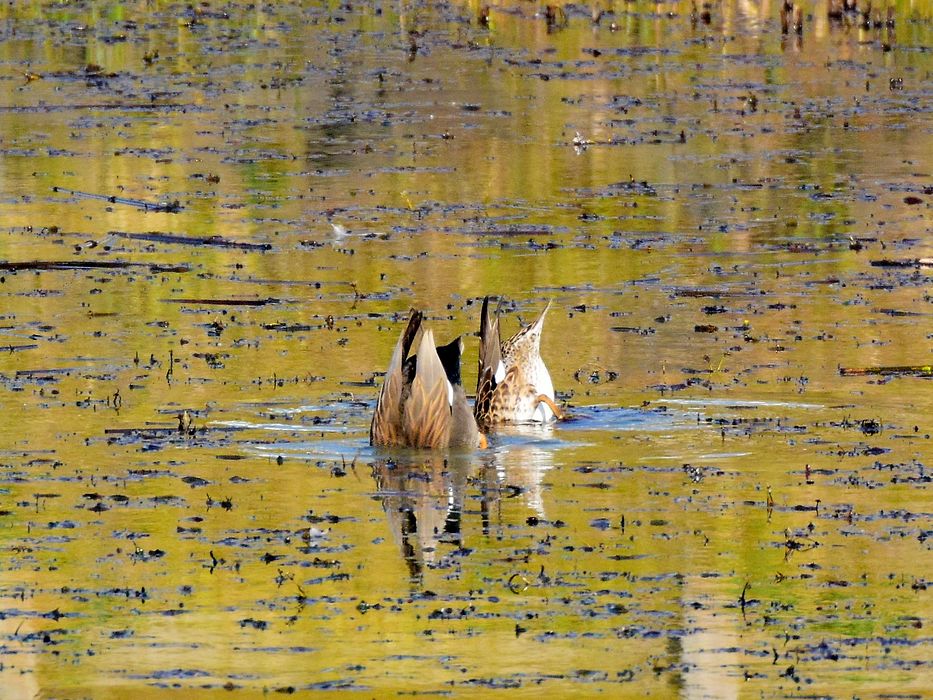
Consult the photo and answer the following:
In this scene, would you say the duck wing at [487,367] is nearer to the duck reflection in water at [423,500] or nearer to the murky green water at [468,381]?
the murky green water at [468,381]

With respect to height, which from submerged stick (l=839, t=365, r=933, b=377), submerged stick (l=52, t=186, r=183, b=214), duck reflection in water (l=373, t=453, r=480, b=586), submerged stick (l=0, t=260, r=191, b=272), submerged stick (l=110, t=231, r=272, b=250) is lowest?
duck reflection in water (l=373, t=453, r=480, b=586)

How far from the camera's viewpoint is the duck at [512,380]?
1266 cm

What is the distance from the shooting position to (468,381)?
14.0 metres

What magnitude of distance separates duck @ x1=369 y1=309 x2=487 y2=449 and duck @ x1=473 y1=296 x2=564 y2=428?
62 cm

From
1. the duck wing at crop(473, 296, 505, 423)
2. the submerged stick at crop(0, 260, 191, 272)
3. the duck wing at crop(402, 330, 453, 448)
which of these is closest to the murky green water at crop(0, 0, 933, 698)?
the submerged stick at crop(0, 260, 191, 272)

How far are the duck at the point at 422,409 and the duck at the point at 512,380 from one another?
62cm

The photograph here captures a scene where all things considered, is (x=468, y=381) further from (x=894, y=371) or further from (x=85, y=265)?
(x=85, y=265)

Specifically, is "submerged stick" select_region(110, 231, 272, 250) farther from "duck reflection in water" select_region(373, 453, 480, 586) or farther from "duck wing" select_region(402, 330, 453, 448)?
"duck reflection in water" select_region(373, 453, 480, 586)

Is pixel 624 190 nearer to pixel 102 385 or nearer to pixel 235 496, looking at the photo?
pixel 102 385

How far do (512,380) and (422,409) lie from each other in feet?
3.99

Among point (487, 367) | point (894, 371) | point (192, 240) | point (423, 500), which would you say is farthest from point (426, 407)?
point (192, 240)

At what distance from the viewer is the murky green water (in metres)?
8.54

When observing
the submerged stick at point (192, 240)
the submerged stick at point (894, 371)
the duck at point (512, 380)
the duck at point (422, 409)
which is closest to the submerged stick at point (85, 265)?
the submerged stick at point (192, 240)

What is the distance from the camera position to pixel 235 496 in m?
10.6
